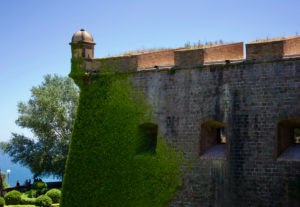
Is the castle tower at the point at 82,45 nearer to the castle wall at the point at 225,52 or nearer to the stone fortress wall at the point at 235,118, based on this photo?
the stone fortress wall at the point at 235,118

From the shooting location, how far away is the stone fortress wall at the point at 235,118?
13.5 metres

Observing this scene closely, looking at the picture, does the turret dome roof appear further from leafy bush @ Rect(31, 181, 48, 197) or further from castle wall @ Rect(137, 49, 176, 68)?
leafy bush @ Rect(31, 181, 48, 197)

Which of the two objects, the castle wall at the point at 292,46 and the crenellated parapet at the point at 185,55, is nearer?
the castle wall at the point at 292,46

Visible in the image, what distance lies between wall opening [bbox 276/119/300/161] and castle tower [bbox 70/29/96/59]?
9.38 metres

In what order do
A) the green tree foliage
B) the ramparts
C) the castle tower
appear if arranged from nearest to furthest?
the ramparts, the green tree foliage, the castle tower

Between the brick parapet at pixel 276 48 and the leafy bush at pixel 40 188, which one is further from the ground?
the brick parapet at pixel 276 48

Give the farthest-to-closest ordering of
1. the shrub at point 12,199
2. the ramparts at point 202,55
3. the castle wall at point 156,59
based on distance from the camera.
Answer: the shrub at point 12,199
the castle wall at point 156,59
the ramparts at point 202,55

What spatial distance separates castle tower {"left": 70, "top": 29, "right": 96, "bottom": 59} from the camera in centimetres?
1811

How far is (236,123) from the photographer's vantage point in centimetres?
1431

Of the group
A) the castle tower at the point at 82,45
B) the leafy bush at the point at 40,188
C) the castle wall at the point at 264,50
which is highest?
the castle tower at the point at 82,45

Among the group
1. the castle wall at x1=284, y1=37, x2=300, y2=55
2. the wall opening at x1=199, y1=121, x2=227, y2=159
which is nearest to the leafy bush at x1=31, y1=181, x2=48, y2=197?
the wall opening at x1=199, y1=121, x2=227, y2=159

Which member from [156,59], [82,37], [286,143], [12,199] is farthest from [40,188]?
[286,143]

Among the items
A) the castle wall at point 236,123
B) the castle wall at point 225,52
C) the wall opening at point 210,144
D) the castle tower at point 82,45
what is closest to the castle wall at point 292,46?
the castle wall at point 236,123

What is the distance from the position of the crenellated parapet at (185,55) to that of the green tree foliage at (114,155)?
688mm
